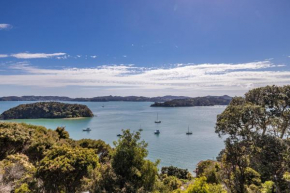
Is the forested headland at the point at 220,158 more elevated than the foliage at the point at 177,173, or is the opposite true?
the forested headland at the point at 220,158

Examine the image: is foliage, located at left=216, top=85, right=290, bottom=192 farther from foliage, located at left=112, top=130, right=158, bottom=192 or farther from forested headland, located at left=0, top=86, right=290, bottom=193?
foliage, located at left=112, top=130, right=158, bottom=192

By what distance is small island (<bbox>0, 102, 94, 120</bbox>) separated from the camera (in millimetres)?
102438

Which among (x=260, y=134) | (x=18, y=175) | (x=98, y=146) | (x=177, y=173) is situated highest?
(x=260, y=134)

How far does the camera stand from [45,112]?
106812 mm

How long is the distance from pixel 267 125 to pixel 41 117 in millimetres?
115871

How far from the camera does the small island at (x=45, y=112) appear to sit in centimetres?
10244

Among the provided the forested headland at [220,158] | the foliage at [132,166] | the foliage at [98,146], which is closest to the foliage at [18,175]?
the forested headland at [220,158]

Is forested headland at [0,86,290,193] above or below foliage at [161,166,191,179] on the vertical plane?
above

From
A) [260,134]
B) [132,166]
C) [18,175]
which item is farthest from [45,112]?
[260,134]

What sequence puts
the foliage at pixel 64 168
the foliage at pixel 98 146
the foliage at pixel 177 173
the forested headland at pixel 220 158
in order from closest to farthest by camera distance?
the forested headland at pixel 220 158, the foliage at pixel 64 168, the foliage at pixel 98 146, the foliage at pixel 177 173

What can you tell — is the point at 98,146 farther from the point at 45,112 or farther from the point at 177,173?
the point at 45,112

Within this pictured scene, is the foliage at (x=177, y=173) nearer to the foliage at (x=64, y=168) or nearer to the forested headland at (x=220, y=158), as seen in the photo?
the forested headland at (x=220, y=158)

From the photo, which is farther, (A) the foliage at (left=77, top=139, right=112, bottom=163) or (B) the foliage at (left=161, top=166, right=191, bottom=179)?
(B) the foliage at (left=161, top=166, right=191, bottom=179)

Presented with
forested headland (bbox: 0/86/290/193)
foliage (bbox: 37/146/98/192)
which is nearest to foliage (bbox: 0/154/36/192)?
forested headland (bbox: 0/86/290/193)
